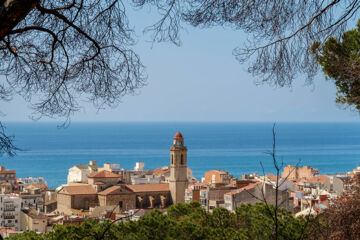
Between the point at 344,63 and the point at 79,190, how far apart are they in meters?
39.2

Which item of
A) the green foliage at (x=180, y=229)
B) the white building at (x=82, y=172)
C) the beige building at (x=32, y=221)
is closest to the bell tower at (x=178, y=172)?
the beige building at (x=32, y=221)

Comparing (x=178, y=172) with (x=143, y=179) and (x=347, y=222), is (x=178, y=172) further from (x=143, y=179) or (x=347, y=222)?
(x=347, y=222)

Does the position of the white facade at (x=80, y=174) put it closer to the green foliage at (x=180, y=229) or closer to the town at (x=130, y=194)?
the town at (x=130, y=194)

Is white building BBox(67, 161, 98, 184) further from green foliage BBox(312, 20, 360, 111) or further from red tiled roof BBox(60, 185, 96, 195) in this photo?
green foliage BBox(312, 20, 360, 111)

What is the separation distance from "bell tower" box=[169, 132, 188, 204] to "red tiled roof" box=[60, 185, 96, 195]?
6156mm

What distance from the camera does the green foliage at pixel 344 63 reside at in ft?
11.3

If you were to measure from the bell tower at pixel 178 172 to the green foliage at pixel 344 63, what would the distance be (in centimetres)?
3769

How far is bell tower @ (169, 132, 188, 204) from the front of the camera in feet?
142

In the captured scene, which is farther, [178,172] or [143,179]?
[143,179]

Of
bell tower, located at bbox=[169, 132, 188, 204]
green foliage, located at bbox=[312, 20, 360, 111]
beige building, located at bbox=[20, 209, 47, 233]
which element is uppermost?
green foliage, located at bbox=[312, 20, 360, 111]

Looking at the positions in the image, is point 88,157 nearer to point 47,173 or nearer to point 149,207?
point 47,173

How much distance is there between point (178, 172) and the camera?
4419 centimetres

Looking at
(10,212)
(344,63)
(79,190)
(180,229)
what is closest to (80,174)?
(79,190)

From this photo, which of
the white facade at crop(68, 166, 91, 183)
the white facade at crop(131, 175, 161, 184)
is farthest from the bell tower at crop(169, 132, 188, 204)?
the white facade at crop(68, 166, 91, 183)
